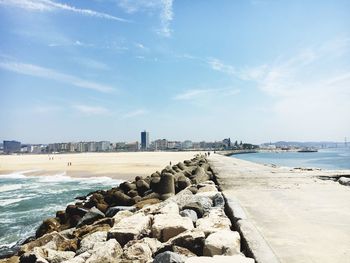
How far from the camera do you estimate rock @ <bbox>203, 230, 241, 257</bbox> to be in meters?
3.24

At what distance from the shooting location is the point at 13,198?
14383mm

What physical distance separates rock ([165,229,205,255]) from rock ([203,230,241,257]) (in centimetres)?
13

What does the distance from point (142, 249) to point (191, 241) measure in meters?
0.50

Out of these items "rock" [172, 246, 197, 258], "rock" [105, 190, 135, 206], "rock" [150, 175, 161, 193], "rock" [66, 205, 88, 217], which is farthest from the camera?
"rock" [105, 190, 135, 206]

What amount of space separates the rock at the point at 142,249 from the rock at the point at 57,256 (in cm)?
82

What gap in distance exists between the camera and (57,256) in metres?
4.11

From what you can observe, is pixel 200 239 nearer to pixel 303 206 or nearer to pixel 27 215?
pixel 303 206

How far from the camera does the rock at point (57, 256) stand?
4.04m

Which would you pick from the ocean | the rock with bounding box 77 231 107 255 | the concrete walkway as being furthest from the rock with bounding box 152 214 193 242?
the ocean

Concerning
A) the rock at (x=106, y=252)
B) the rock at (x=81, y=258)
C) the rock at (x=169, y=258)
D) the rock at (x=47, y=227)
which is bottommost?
the rock at (x=47, y=227)

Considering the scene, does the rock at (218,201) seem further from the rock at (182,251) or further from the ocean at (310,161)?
the ocean at (310,161)

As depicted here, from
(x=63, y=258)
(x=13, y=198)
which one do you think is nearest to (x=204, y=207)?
(x=63, y=258)

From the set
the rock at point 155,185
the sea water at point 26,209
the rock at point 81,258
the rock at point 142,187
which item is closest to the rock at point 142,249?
the rock at point 81,258

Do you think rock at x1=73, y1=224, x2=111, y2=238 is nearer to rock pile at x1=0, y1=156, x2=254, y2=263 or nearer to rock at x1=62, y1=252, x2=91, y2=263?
rock pile at x1=0, y1=156, x2=254, y2=263
